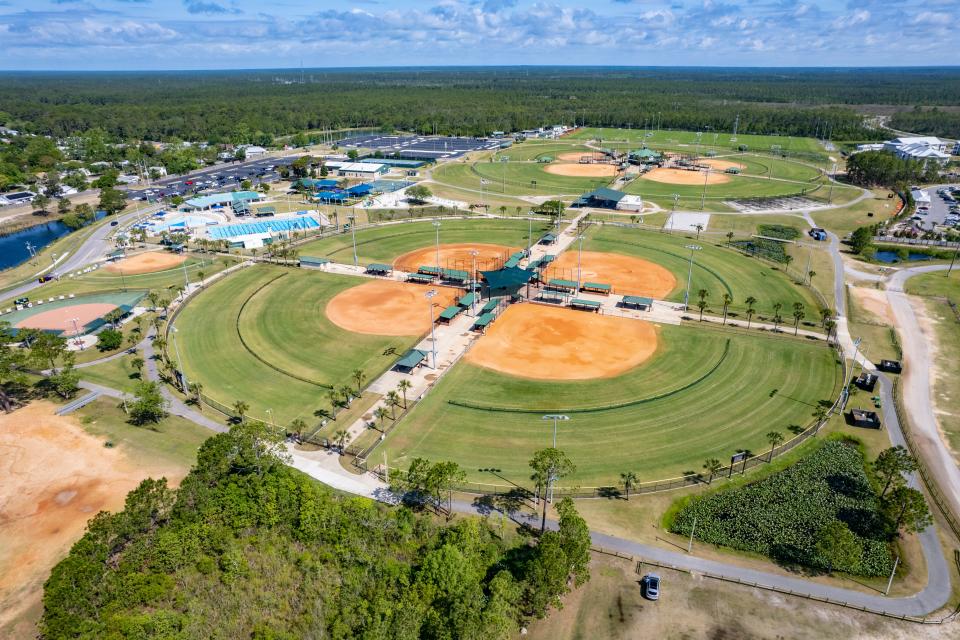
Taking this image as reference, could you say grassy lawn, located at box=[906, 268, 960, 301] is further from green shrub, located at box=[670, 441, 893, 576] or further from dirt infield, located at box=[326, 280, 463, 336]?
dirt infield, located at box=[326, 280, 463, 336]

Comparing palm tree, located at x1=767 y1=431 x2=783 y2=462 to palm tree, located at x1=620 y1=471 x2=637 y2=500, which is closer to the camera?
palm tree, located at x1=620 y1=471 x2=637 y2=500

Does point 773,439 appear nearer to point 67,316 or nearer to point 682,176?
point 67,316

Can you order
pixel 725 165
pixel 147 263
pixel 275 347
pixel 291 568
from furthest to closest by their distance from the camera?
pixel 725 165
pixel 147 263
pixel 275 347
pixel 291 568

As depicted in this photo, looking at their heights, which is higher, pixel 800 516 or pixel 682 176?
pixel 682 176

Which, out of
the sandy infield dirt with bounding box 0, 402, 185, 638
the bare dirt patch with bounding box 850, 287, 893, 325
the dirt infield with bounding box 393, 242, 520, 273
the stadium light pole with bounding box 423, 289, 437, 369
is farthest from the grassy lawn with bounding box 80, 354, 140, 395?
the bare dirt patch with bounding box 850, 287, 893, 325

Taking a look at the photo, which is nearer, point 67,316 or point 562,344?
point 562,344

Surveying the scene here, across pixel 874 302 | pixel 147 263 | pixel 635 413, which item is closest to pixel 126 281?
pixel 147 263
